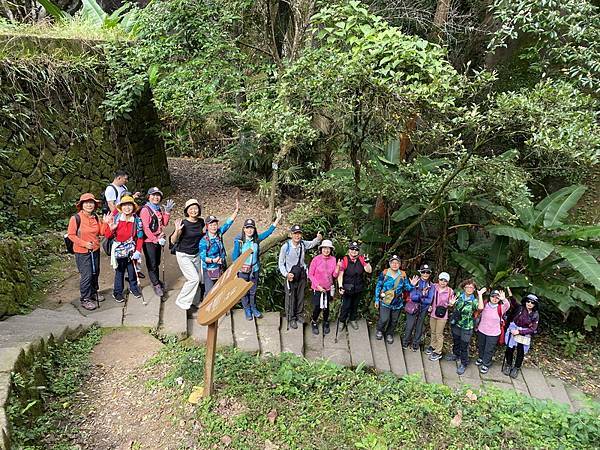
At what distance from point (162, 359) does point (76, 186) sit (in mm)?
4618

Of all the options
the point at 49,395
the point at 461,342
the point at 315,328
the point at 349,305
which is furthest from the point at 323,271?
the point at 49,395

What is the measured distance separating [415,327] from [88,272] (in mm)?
4672

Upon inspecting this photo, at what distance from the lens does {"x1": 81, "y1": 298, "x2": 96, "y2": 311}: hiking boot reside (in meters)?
5.82

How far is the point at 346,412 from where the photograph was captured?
464cm

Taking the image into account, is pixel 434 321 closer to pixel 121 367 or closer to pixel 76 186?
pixel 121 367

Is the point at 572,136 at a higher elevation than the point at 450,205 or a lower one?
higher

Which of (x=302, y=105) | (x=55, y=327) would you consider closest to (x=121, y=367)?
(x=55, y=327)

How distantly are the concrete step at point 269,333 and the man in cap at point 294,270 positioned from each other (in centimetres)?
23

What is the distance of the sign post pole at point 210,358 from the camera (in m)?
4.23

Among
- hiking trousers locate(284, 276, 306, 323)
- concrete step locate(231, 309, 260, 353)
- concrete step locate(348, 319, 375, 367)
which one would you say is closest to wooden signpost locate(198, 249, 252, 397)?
concrete step locate(231, 309, 260, 353)

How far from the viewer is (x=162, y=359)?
16.5 feet

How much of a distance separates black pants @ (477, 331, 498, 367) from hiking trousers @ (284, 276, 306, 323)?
103 inches

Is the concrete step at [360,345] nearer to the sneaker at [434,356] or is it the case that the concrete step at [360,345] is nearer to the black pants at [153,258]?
the sneaker at [434,356]

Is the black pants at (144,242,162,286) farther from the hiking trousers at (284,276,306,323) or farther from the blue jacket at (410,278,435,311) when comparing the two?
the blue jacket at (410,278,435,311)
